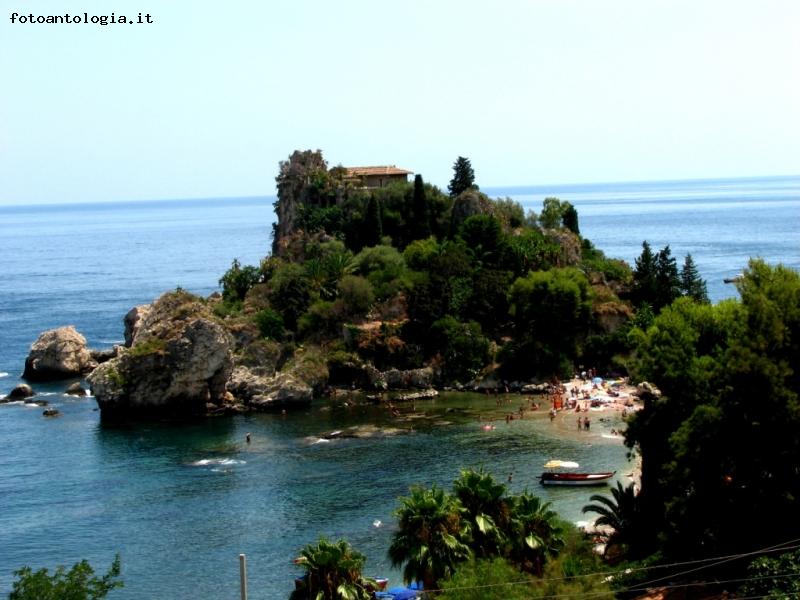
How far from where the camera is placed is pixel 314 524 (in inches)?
1779

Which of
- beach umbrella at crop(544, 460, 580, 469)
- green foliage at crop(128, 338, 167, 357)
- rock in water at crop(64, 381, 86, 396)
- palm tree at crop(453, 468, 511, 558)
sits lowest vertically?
beach umbrella at crop(544, 460, 580, 469)

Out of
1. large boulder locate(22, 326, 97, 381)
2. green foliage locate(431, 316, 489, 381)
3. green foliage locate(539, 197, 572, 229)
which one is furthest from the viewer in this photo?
green foliage locate(539, 197, 572, 229)

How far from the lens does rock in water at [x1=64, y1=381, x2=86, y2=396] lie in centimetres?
7556

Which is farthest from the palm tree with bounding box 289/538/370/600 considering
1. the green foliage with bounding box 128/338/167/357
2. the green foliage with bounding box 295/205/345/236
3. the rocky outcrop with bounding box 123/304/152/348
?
the green foliage with bounding box 295/205/345/236

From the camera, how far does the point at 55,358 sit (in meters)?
82.2

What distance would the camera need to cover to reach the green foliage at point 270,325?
7475 cm

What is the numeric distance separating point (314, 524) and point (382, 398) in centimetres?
2429

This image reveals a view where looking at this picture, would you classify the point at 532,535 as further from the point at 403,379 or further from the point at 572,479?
the point at 403,379

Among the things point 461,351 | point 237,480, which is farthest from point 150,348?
point 461,351

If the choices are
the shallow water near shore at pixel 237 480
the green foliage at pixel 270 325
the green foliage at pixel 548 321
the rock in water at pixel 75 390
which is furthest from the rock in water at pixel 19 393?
the green foliage at pixel 548 321

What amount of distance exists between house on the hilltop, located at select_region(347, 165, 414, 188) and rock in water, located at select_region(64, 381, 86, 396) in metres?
31.1

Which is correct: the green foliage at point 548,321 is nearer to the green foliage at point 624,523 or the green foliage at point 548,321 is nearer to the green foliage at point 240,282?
the green foliage at point 240,282

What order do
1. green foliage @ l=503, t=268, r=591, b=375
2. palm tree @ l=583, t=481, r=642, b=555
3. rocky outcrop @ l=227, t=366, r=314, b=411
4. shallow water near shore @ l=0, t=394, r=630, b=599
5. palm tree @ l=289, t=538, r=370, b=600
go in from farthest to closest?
green foliage @ l=503, t=268, r=591, b=375
rocky outcrop @ l=227, t=366, r=314, b=411
shallow water near shore @ l=0, t=394, r=630, b=599
palm tree @ l=583, t=481, r=642, b=555
palm tree @ l=289, t=538, r=370, b=600

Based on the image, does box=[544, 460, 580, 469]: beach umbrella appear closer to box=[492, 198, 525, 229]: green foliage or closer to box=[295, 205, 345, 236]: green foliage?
box=[492, 198, 525, 229]: green foliage
